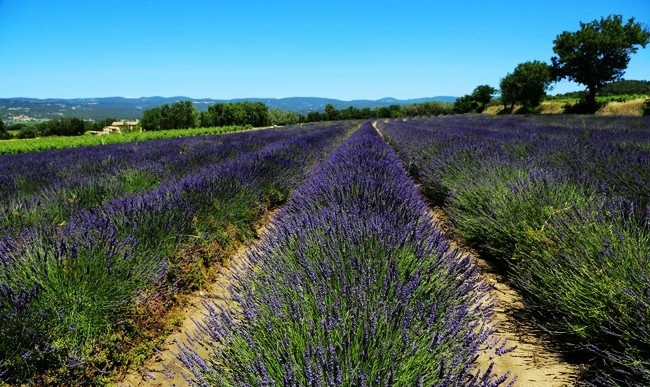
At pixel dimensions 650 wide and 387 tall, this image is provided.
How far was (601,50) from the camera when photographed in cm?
3017

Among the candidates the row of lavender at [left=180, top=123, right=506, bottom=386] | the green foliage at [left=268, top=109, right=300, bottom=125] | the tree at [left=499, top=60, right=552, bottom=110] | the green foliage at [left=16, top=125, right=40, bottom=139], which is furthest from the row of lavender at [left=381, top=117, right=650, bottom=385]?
the green foliage at [left=268, top=109, right=300, bottom=125]

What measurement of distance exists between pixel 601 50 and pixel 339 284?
3885 cm

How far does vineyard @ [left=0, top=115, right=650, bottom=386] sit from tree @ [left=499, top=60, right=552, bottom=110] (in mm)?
47156

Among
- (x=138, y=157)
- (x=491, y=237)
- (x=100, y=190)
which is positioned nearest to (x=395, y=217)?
(x=491, y=237)

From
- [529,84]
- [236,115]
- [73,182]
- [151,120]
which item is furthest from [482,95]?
[73,182]

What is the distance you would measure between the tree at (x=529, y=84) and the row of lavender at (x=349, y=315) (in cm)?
4947

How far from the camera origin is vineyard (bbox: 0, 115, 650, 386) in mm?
1267

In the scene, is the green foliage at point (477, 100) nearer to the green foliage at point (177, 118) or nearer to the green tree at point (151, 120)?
the green foliage at point (177, 118)

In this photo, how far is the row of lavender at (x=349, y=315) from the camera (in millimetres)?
1158

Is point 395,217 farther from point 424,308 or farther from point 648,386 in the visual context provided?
point 648,386

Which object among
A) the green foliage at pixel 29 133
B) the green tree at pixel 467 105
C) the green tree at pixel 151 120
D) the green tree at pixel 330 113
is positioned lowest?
the green foliage at pixel 29 133

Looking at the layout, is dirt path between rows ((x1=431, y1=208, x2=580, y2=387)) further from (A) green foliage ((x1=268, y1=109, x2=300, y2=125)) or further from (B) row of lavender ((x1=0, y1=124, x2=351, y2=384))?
(A) green foliage ((x1=268, y1=109, x2=300, y2=125))

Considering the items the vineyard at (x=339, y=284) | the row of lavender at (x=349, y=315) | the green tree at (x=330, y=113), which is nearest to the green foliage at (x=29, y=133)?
the green tree at (x=330, y=113)

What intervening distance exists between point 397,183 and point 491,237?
99 cm
